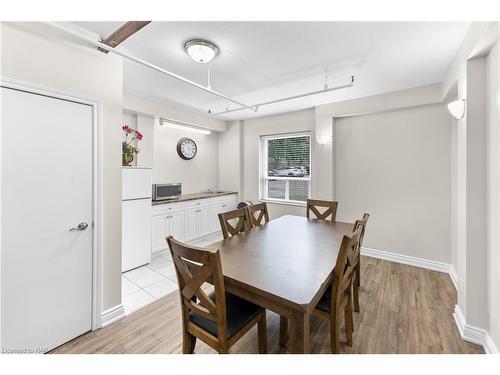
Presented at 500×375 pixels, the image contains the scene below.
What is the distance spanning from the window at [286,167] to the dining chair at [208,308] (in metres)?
3.25

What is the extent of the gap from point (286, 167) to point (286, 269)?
11.2 ft

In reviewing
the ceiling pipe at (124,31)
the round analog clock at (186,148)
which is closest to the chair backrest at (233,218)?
the ceiling pipe at (124,31)

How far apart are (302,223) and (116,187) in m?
2.07

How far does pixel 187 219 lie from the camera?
4070mm

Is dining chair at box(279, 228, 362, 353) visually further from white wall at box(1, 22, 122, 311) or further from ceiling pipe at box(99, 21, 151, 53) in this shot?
ceiling pipe at box(99, 21, 151, 53)

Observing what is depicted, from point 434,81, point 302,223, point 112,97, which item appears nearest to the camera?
point 112,97

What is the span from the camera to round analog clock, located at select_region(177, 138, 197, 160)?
453cm

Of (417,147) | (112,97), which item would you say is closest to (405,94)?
(417,147)

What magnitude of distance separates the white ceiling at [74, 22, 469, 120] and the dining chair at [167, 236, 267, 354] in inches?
70.3

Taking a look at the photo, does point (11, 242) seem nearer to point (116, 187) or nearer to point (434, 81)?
point (116, 187)

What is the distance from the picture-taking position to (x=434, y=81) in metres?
2.88

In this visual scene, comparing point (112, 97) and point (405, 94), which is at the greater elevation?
point (405, 94)

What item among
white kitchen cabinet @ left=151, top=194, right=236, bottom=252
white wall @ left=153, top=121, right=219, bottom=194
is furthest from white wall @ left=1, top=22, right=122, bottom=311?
white wall @ left=153, top=121, right=219, bottom=194

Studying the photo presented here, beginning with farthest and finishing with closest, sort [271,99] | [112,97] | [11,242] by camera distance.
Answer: [271,99] → [112,97] → [11,242]
